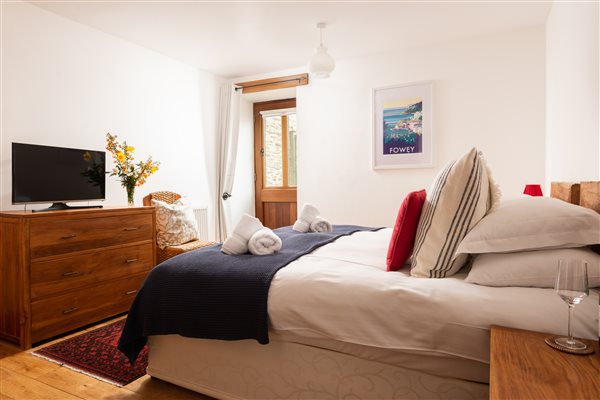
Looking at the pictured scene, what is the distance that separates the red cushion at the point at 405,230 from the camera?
5.56 feet

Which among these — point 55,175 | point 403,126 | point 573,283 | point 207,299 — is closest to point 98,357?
point 207,299

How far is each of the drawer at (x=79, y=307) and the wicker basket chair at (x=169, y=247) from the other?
0.42 meters

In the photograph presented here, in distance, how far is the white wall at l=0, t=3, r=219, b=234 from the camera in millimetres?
2973

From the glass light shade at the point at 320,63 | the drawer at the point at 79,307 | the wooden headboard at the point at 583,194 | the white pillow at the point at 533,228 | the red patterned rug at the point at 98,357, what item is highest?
the glass light shade at the point at 320,63

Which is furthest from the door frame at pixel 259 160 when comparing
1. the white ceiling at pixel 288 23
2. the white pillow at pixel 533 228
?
the white pillow at pixel 533 228

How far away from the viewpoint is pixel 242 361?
173 cm

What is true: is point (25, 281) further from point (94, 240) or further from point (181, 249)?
point (181, 249)

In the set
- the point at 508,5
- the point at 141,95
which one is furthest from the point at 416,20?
the point at 141,95

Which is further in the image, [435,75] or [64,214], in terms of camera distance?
[435,75]

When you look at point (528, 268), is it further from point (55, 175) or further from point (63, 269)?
point (55, 175)

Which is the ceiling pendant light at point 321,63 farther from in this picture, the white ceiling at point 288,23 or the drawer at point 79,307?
the drawer at point 79,307

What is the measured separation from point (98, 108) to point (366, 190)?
292 cm

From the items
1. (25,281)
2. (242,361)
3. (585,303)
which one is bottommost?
(242,361)

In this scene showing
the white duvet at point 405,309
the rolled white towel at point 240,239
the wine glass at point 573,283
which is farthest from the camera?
the rolled white towel at point 240,239
